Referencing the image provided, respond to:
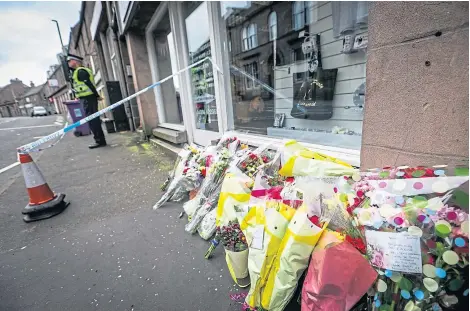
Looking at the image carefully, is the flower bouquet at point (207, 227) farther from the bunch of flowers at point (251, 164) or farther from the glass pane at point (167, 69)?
the glass pane at point (167, 69)

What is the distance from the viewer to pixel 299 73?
3.40 m

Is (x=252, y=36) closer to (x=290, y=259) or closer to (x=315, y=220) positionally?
(x=315, y=220)

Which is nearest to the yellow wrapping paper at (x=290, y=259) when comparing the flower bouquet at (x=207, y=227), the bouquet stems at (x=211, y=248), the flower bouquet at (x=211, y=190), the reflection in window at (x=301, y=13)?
the bouquet stems at (x=211, y=248)

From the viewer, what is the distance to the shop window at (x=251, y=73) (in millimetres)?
3793

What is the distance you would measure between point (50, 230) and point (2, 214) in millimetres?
977

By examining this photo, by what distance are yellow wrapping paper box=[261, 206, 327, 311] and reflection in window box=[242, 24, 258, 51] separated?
3664 millimetres

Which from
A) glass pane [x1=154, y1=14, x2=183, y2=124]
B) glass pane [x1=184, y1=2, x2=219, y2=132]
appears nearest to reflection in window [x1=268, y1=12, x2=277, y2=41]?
glass pane [x1=184, y1=2, x2=219, y2=132]

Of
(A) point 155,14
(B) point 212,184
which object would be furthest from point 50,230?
(A) point 155,14

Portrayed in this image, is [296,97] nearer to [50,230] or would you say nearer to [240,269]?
[240,269]

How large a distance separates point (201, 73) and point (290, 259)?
3.69 metres

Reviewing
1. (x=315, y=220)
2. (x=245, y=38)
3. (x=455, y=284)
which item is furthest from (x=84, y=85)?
(x=455, y=284)

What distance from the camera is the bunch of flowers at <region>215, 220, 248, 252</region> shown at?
133 cm

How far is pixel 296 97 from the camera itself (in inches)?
132

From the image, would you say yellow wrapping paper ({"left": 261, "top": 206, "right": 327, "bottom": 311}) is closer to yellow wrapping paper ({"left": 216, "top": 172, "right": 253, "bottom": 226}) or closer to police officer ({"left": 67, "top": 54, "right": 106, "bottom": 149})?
yellow wrapping paper ({"left": 216, "top": 172, "right": 253, "bottom": 226})
